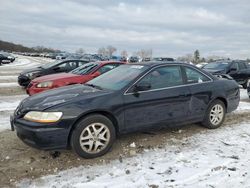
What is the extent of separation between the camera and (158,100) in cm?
511

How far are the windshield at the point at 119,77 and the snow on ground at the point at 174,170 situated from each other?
1.27m

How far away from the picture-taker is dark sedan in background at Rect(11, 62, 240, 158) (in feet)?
13.8

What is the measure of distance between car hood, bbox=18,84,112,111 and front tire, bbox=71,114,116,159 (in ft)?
1.33

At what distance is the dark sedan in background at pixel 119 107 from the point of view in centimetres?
420

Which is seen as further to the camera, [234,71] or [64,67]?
[234,71]

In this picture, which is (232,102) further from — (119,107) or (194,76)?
(119,107)

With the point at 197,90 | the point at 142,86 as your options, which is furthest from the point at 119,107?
the point at 197,90

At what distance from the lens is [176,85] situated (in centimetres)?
549

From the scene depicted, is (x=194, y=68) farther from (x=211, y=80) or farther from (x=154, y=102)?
(x=154, y=102)

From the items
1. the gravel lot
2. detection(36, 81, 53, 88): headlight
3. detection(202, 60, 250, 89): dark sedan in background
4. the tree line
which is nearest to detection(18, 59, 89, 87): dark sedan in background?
detection(36, 81, 53, 88): headlight

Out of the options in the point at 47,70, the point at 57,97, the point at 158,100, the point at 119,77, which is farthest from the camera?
the point at 47,70

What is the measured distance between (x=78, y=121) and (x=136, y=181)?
125cm

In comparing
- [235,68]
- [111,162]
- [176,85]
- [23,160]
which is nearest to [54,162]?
[23,160]

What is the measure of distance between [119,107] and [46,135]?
1.23 metres
